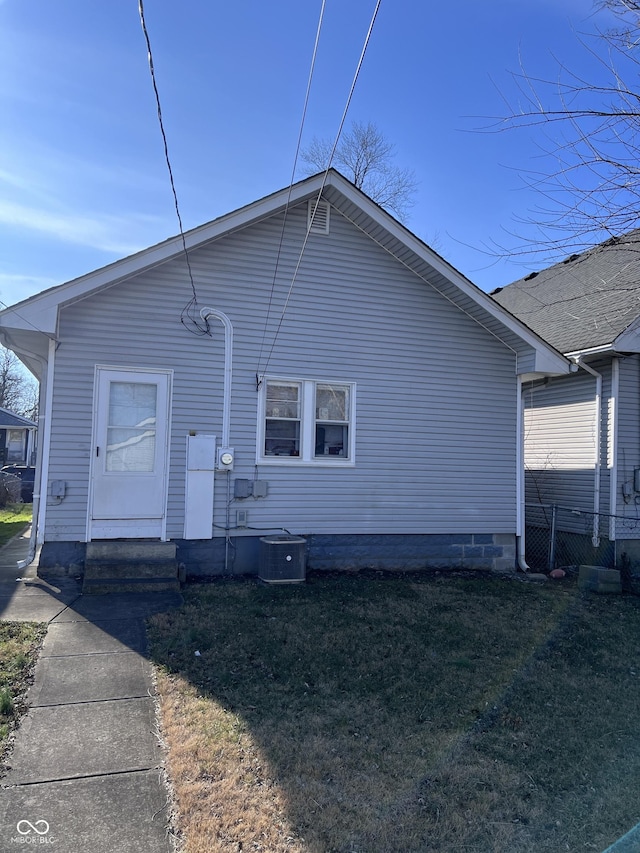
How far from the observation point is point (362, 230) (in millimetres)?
8891

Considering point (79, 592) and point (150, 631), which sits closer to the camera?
point (150, 631)

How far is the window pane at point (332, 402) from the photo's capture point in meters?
8.61

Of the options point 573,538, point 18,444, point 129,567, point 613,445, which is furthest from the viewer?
point 18,444

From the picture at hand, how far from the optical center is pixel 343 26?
479cm

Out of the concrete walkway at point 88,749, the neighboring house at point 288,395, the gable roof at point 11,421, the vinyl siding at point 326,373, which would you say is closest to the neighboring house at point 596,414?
the neighboring house at point 288,395

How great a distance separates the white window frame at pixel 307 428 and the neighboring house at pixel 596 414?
325 centimetres

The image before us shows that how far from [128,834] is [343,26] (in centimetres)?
552

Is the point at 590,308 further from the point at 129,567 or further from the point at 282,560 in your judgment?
the point at 129,567

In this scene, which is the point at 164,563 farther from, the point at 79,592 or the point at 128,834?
the point at 128,834

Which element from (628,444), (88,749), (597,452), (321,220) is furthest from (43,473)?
(628,444)

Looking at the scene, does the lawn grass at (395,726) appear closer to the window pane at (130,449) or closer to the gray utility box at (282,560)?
the gray utility box at (282,560)

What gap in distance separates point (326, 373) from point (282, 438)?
3.66ft

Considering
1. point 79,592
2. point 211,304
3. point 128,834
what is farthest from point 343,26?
point 79,592

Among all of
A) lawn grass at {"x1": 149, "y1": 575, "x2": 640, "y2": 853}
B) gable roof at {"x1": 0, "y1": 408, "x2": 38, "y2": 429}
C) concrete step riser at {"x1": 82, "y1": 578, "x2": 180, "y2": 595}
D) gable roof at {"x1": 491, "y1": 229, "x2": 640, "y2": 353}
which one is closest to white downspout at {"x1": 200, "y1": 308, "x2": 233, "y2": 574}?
concrete step riser at {"x1": 82, "y1": 578, "x2": 180, "y2": 595}
